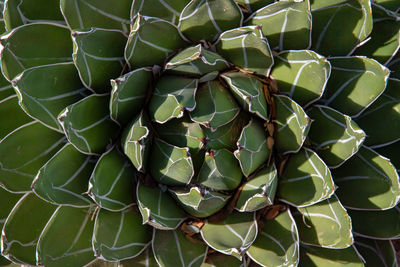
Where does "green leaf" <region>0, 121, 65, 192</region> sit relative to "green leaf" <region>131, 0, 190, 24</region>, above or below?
below

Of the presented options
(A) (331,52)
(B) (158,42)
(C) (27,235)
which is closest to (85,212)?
(C) (27,235)

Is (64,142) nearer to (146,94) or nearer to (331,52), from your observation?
(146,94)

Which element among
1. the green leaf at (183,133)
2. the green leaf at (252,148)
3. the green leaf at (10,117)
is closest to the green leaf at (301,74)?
the green leaf at (252,148)

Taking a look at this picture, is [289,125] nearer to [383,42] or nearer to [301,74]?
[301,74]

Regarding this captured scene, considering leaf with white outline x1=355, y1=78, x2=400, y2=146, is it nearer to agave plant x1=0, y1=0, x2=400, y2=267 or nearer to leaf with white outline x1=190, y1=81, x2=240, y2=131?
agave plant x1=0, y1=0, x2=400, y2=267

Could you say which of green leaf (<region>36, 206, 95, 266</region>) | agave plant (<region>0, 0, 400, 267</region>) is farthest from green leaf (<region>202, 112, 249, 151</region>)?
green leaf (<region>36, 206, 95, 266</region>)

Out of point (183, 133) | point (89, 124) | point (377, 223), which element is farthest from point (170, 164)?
point (377, 223)

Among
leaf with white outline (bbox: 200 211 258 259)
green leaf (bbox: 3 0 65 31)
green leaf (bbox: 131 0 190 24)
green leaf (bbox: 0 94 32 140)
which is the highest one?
green leaf (bbox: 131 0 190 24)
